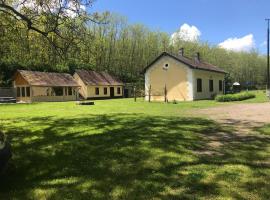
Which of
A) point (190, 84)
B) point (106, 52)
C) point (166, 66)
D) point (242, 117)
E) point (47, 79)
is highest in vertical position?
point (106, 52)

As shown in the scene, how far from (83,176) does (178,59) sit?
3167 centimetres

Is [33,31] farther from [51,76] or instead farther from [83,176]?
[51,76]

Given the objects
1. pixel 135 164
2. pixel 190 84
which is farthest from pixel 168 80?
pixel 135 164

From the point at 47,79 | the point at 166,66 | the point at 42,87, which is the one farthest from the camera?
the point at 47,79

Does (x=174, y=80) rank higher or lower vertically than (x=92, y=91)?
higher

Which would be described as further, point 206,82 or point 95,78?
point 95,78

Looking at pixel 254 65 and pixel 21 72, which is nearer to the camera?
pixel 21 72

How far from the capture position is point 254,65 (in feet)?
347

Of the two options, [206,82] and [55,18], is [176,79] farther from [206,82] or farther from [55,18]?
[55,18]

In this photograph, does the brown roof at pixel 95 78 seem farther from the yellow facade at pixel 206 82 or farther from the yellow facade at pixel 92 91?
the yellow facade at pixel 206 82

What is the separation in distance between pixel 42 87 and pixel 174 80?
62.6ft

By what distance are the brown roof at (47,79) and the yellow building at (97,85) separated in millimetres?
1792

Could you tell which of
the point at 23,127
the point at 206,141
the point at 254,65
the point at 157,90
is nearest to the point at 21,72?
the point at 157,90

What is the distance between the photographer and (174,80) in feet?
125
